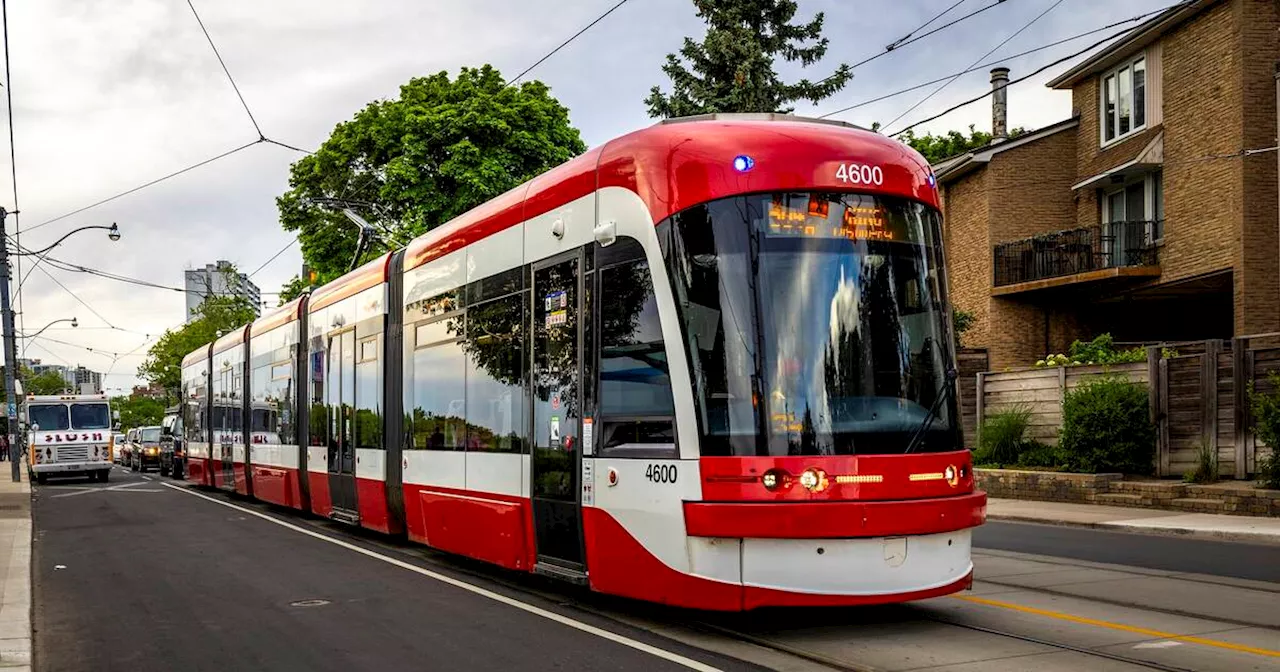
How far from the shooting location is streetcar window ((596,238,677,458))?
8852 millimetres

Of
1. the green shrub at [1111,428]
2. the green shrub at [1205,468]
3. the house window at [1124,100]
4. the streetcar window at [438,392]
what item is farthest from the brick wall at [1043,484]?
the house window at [1124,100]

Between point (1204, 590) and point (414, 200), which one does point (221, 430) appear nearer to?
point (414, 200)

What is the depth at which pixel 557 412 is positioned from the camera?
10.2 meters

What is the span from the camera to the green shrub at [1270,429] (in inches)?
693

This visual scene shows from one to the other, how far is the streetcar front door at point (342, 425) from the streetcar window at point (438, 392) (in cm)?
274

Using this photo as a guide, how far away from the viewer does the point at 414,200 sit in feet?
139

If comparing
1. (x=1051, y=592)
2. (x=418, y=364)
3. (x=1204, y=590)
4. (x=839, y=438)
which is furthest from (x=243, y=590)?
(x=1204, y=590)

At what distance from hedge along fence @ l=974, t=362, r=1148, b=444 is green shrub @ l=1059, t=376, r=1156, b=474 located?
11.2 inches

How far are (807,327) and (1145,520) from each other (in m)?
11.2

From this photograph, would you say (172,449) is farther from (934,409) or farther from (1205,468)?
(934,409)

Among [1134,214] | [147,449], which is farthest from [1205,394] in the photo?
[147,449]

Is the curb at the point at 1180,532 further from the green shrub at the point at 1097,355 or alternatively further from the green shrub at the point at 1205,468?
the green shrub at the point at 1097,355

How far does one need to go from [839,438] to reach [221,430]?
2253 cm

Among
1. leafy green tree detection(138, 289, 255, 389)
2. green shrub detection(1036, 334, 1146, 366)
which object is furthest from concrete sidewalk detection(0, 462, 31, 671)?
leafy green tree detection(138, 289, 255, 389)
